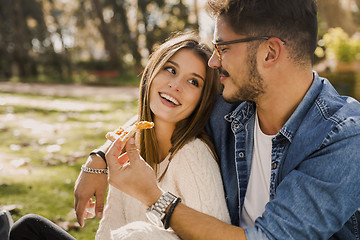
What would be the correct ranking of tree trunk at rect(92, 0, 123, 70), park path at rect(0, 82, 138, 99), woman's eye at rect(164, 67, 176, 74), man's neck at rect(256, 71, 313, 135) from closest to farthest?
man's neck at rect(256, 71, 313, 135)
woman's eye at rect(164, 67, 176, 74)
park path at rect(0, 82, 138, 99)
tree trunk at rect(92, 0, 123, 70)

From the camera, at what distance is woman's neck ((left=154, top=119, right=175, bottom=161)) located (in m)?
2.69

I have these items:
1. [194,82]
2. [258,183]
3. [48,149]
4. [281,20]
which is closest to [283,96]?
[281,20]

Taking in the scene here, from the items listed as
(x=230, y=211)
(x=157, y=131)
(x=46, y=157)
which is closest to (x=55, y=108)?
(x=46, y=157)

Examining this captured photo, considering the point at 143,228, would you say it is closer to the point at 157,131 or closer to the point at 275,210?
the point at 275,210

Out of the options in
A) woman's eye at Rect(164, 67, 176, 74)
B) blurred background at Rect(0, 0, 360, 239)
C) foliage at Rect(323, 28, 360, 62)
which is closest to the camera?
woman's eye at Rect(164, 67, 176, 74)

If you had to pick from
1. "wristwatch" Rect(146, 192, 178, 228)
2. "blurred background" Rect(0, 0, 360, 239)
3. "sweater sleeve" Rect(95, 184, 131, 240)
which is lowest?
"blurred background" Rect(0, 0, 360, 239)

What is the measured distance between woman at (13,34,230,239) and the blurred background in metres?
0.33

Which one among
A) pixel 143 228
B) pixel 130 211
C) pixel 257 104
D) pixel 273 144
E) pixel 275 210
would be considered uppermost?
pixel 257 104

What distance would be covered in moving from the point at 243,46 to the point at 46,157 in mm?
3870

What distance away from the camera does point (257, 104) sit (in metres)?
2.32

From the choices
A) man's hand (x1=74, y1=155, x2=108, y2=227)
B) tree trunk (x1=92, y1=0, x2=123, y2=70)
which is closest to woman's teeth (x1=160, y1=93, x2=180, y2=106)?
man's hand (x1=74, y1=155, x2=108, y2=227)

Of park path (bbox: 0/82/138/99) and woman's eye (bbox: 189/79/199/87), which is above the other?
woman's eye (bbox: 189/79/199/87)

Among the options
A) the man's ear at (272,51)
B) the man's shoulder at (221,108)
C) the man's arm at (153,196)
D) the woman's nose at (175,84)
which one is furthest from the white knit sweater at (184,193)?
the man's ear at (272,51)

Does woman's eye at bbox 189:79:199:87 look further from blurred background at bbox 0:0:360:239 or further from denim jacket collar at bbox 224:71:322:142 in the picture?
denim jacket collar at bbox 224:71:322:142
